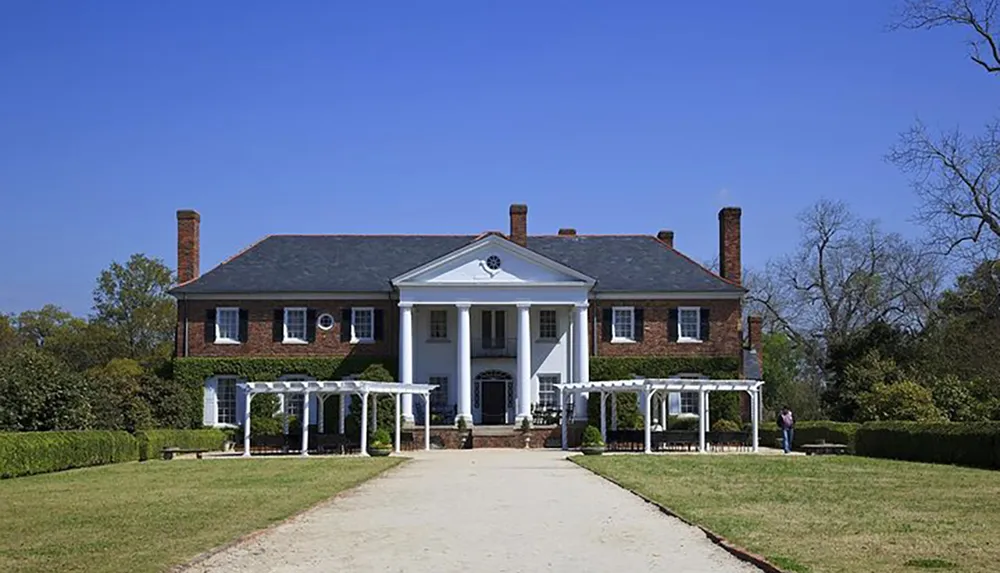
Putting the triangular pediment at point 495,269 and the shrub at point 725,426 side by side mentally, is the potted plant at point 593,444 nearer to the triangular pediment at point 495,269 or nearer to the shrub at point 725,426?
the shrub at point 725,426

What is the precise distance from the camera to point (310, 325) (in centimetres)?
5344

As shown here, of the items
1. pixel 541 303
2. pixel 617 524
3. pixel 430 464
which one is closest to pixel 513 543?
pixel 617 524

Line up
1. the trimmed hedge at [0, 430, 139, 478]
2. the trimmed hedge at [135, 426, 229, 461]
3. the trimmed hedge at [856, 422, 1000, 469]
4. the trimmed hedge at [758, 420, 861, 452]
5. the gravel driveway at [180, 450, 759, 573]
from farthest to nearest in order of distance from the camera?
the trimmed hedge at [758, 420, 861, 452] → the trimmed hedge at [135, 426, 229, 461] → the trimmed hedge at [856, 422, 1000, 469] → the trimmed hedge at [0, 430, 139, 478] → the gravel driveway at [180, 450, 759, 573]

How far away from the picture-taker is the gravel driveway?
41.8 ft

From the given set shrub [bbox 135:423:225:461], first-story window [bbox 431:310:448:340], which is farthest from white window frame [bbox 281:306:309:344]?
shrub [bbox 135:423:225:461]

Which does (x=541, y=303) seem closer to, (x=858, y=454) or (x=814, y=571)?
(x=858, y=454)

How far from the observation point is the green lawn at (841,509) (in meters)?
12.8

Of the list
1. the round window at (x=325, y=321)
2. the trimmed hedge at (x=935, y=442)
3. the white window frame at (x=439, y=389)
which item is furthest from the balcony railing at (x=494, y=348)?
the trimmed hedge at (x=935, y=442)

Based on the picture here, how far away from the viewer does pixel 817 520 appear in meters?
16.5

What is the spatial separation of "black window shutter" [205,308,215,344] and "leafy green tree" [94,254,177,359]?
2656 centimetres

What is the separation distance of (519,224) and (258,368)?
12.7 m

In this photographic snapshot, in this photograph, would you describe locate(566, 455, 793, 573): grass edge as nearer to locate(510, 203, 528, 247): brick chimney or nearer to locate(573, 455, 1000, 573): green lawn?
locate(573, 455, 1000, 573): green lawn

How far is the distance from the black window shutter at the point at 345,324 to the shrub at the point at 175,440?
7486mm

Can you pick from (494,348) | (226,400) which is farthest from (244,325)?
(494,348)
